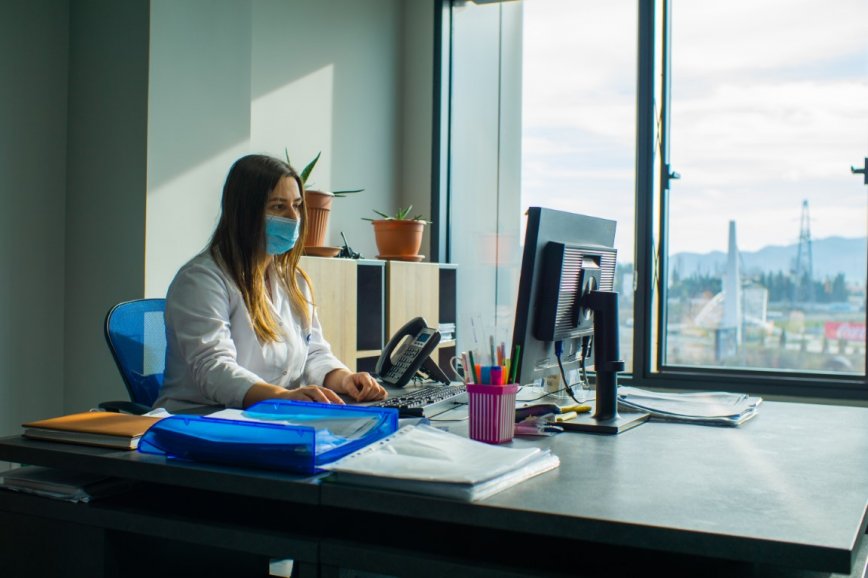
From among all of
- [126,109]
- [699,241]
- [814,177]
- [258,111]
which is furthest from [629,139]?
[126,109]

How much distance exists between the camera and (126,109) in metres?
2.76

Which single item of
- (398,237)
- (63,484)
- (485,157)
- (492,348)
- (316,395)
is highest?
(485,157)

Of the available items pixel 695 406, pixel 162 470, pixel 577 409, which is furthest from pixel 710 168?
pixel 162 470

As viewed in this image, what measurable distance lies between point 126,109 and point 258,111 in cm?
68

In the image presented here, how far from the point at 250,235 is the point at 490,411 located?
102cm

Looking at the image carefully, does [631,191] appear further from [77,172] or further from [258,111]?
[77,172]

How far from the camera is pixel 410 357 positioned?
6.84 ft

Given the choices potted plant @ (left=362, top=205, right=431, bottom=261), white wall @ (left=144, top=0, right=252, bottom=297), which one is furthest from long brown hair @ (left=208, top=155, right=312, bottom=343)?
potted plant @ (left=362, top=205, right=431, bottom=261)

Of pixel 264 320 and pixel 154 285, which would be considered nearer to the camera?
pixel 264 320

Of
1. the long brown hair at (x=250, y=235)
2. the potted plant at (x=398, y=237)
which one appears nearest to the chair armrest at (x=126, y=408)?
the long brown hair at (x=250, y=235)

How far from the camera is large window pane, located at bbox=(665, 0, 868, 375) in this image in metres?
3.62

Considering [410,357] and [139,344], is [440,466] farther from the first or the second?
[139,344]

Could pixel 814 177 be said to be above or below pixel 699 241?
above

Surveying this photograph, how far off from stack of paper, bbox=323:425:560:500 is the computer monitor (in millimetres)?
396
